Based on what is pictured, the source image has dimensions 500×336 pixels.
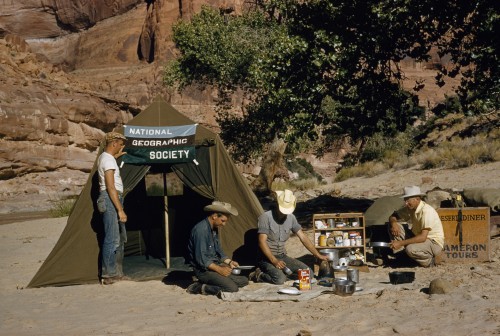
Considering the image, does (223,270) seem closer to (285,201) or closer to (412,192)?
(285,201)

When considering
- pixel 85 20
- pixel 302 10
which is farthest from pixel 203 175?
pixel 85 20

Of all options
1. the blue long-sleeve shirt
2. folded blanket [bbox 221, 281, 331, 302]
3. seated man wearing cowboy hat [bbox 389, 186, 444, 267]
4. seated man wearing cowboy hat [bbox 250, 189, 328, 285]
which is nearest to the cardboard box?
seated man wearing cowboy hat [bbox 389, 186, 444, 267]

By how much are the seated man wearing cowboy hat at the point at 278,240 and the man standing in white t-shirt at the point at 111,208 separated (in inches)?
74.1

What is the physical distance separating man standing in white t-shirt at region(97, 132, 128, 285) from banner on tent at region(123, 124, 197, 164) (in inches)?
20.8

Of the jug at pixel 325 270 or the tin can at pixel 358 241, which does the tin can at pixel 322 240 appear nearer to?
the tin can at pixel 358 241

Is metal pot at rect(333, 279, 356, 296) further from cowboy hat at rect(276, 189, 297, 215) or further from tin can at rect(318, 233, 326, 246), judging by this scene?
tin can at rect(318, 233, 326, 246)

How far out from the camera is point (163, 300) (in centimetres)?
804

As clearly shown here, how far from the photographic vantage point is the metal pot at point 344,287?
7578mm

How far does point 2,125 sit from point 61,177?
4.77 m

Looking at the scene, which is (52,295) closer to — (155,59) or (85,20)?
(155,59)

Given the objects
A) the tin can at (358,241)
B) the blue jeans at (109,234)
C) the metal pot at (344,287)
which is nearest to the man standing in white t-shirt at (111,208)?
the blue jeans at (109,234)

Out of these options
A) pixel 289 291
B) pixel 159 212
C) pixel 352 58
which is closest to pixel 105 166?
pixel 159 212

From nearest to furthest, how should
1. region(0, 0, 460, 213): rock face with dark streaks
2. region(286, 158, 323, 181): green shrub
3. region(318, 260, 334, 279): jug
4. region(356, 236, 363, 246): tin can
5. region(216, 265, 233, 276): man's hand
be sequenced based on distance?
region(216, 265, 233, 276): man's hand
region(318, 260, 334, 279): jug
region(356, 236, 363, 246): tin can
region(0, 0, 460, 213): rock face with dark streaks
region(286, 158, 323, 181): green shrub

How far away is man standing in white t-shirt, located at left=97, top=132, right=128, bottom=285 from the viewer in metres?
9.09
